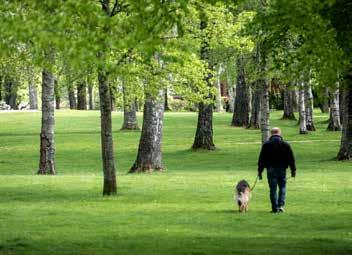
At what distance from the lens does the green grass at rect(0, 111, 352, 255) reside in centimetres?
1367

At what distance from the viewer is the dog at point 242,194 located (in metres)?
17.1

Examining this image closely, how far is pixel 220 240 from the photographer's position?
14.2 meters

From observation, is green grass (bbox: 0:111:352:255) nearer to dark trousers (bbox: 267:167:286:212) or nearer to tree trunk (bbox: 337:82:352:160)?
dark trousers (bbox: 267:167:286:212)

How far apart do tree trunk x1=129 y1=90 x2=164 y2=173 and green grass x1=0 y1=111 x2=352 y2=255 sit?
1.09 metres

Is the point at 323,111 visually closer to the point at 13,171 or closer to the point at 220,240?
the point at 13,171

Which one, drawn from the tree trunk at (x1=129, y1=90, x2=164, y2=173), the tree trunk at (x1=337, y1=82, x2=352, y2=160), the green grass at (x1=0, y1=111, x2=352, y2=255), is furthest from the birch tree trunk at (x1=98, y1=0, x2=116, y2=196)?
the tree trunk at (x1=337, y1=82, x2=352, y2=160)

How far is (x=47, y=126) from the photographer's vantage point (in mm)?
28562

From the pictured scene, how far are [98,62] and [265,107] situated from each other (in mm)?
23061

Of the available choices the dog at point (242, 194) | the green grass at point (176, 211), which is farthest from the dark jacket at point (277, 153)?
the green grass at point (176, 211)

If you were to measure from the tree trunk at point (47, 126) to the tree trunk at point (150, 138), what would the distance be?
2.90m

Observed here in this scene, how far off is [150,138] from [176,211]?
35.4ft

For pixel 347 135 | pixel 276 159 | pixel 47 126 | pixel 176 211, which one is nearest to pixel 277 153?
pixel 276 159

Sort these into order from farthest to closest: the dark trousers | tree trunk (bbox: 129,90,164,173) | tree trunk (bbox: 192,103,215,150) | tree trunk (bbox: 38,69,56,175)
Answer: tree trunk (bbox: 192,103,215,150)
tree trunk (bbox: 129,90,164,173)
tree trunk (bbox: 38,69,56,175)
the dark trousers

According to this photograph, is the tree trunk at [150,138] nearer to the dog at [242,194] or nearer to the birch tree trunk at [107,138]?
the birch tree trunk at [107,138]
